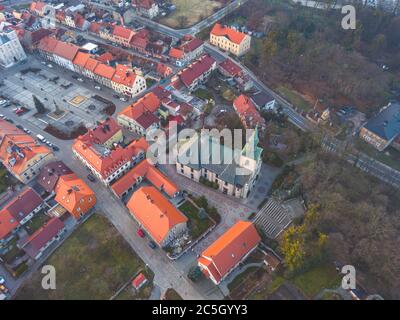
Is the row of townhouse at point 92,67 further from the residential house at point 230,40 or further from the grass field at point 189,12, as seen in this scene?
the grass field at point 189,12

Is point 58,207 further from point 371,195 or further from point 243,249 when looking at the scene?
point 371,195

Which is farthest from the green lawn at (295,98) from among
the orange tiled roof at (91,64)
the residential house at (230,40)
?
the orange tiled roof at (91,64)

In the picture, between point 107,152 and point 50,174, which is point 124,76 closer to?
point 107,152

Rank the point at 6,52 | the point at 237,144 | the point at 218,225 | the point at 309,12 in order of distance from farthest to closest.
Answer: the point at 309,12, the point at 6,52, the point at 237,144, the point at 218,225

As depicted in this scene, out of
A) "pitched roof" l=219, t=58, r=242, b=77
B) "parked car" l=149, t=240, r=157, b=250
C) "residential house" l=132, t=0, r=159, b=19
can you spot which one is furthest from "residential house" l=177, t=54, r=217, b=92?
"parked car" l=149, t=240, r=157, b=250

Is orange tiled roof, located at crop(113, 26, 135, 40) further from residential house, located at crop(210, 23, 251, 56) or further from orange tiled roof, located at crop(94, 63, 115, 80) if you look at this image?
residential house, located at crop(210, 23, 251, 56)

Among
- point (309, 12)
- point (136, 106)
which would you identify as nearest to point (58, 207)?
point (136, 106)
